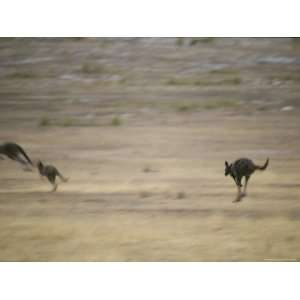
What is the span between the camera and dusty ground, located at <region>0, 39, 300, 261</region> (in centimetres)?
192

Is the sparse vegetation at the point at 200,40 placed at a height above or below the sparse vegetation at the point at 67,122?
above

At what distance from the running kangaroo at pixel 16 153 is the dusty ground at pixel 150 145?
0.9 inches

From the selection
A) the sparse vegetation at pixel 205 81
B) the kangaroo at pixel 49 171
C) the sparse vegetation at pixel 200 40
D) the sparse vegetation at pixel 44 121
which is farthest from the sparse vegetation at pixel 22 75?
the sparse vegetation at pixel 200 40

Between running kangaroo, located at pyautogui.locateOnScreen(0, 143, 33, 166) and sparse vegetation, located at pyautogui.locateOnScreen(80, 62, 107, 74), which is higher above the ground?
sparse vegetation, located at pyautogui.locateOnScreen(80, 62, 107, 74)

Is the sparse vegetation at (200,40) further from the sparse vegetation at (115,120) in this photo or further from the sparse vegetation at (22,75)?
the sparse vegetation at (22,75)

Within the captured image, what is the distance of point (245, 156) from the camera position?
6.31 ft

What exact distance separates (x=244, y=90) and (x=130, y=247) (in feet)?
2.65

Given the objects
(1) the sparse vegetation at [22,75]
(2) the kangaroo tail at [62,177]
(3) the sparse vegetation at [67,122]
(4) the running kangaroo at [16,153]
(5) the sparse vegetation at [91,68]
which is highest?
(5) the sparse vegetation at [91,68]

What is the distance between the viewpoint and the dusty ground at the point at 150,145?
6.31ft

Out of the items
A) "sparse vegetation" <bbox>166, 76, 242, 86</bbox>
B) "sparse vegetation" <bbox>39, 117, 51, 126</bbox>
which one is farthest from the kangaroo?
"sparse vegetation" <bbox>166, 76, 242, 86</bbox>

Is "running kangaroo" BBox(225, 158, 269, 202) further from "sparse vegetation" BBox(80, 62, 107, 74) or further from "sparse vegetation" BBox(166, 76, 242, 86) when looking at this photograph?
"sparse vegetation" BBox(80, 62, 107, 74)

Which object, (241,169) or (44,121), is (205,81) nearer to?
(241,169)

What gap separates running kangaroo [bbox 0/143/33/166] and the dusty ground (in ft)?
0.08
